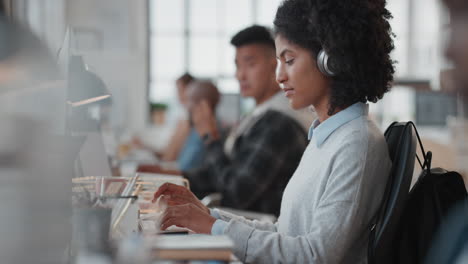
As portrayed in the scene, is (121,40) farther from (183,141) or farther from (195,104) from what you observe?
(195,104)

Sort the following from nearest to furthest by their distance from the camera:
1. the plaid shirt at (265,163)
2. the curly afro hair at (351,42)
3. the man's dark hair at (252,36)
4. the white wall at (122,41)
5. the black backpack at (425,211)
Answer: the black backpack at (425,211), the curly afro hair at (351,42), the plaid shirt at (265,163), the man's dark hair at (252,36), the white wall at (122,41)

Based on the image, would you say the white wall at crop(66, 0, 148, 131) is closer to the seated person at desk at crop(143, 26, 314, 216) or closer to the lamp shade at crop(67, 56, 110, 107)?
the seated person at desk at crop(143, 26, 314, 216)


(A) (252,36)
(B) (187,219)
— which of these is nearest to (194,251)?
(B) (187,219)

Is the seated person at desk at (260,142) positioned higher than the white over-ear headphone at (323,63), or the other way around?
the white over-ear headphone at (323,63)

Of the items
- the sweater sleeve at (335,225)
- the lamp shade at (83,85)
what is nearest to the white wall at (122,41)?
the lamp shade at (83,85)

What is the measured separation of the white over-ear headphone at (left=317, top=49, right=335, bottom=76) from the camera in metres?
1.29

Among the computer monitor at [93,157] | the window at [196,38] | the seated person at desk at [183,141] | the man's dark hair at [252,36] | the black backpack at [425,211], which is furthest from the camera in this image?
the window at [196,38]

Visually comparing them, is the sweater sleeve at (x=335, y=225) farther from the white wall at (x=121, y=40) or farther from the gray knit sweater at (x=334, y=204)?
the white wall at (x=121, y=40)

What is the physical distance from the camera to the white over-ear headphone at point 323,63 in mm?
1287

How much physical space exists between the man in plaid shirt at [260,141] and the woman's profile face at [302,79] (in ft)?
2.79

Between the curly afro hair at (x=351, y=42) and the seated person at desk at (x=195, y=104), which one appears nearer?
the curly afro hair at (x=351, y=42)

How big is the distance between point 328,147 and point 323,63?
20 centimetres

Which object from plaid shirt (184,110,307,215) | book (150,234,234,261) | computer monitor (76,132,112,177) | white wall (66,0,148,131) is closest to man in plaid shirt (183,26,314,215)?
plaid shirt (184,110,307,215)

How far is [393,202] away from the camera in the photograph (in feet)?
3.75
